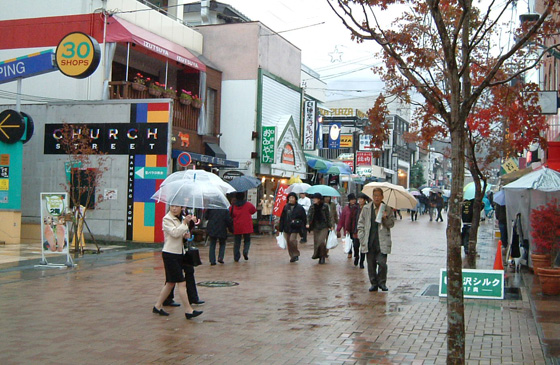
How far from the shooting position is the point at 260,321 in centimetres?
863

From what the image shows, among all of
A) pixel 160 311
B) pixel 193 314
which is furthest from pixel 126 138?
pixel 193 314

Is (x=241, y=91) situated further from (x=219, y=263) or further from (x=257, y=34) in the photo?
(x=219, y=263)

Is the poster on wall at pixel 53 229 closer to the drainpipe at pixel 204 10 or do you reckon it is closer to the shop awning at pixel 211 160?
the shop awning at pixel 211 160

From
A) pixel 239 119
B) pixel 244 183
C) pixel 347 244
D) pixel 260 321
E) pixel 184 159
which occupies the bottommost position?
pixel 260 321

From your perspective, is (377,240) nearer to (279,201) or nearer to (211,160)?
(211,160)

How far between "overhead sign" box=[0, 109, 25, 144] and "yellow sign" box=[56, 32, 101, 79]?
2.40 meters

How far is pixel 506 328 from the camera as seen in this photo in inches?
327

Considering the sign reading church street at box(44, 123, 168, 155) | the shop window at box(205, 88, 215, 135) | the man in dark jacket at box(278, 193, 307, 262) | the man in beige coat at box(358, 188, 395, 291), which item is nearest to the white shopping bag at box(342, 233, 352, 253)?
the man in dark jacket at box(278, 193, 307, 262)

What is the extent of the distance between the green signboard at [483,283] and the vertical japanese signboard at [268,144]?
1633 centimetres

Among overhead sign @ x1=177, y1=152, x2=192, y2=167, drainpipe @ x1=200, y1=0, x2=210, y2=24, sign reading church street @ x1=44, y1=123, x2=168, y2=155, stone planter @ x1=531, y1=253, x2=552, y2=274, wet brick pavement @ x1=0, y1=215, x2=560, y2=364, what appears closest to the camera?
wet brick pavement @ x1=0, y1=215, x2=560, y2=364

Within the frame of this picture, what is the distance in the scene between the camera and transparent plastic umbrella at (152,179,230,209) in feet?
30.2

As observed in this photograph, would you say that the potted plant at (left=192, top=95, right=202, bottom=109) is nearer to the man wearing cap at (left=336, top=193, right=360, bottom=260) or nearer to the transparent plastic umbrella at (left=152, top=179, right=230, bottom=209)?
the man wearing cap at (left=336, top=193, right=360, bottom=260)

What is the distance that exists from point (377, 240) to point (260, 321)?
139 inches

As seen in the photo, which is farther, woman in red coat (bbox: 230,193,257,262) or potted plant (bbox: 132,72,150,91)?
potted plant (bbox: 132,72,150,91)
